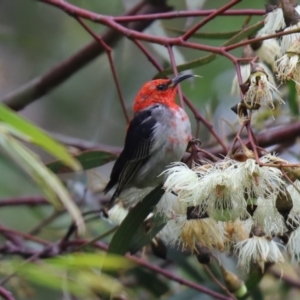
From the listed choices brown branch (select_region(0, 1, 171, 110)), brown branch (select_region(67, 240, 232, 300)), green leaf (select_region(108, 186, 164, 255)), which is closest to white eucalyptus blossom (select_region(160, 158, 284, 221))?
green leaf (select_region(108, 186, 164, 255))

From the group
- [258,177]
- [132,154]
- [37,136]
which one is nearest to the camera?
[37,136]

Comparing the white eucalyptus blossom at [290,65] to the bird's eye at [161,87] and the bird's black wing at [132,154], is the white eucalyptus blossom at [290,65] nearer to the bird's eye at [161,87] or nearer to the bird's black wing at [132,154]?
the bird's black wing at [132,154]

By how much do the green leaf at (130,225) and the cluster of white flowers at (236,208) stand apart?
0.08 metres

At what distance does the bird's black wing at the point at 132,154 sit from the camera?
179 centimetres

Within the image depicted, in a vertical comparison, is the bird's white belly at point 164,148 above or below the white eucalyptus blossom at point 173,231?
above

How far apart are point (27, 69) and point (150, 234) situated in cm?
304

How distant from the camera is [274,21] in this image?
1.54m

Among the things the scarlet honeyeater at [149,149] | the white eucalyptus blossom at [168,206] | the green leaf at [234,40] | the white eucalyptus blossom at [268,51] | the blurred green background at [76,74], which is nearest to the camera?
the white eucalyptus blossom at [168,206]

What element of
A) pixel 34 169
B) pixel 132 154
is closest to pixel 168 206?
pixel 132 154

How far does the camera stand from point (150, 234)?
164cm

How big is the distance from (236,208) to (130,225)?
1.26ft

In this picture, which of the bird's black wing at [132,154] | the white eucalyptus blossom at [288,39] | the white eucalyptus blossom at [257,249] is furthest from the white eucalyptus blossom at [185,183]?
the bird's black wing at [132,154]

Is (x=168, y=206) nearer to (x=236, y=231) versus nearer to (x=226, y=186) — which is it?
(x=236, y=231)

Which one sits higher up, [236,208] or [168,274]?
[236,208]
